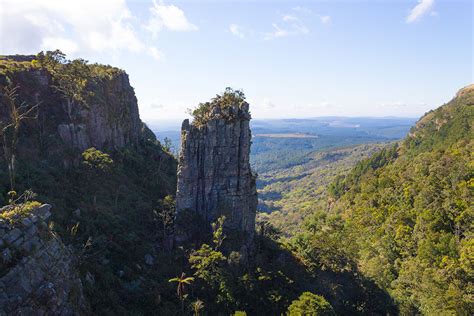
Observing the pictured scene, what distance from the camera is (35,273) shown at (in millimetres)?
24500

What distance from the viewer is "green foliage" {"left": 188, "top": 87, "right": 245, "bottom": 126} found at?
46.3 meters

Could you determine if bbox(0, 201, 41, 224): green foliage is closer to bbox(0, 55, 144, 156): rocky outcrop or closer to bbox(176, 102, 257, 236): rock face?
bbox(176, 102, 257, 236): rock face

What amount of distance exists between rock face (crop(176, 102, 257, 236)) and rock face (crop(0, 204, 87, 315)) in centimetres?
2071

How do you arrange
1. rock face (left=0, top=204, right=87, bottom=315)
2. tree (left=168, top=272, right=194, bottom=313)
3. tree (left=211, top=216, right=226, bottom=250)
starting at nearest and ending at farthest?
rock face (left=0, top=204, right=87, bottom=315) → tree (left=168, top=272, right=194, bottom=313) → tree (left=211, top=216, right=226, bottom=250)

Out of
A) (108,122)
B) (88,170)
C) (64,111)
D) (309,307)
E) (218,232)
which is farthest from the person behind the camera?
(108,122)

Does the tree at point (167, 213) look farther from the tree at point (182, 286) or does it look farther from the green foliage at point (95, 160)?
the tree at point (182, 286)

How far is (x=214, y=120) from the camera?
46125mm

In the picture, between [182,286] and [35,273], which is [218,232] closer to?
[182,286]

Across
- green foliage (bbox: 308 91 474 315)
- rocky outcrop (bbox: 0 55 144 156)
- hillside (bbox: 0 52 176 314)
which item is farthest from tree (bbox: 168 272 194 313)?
rocky outcrop (bbox: 0 55 144 156)

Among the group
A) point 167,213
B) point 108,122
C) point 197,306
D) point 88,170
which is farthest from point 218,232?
point 108,122

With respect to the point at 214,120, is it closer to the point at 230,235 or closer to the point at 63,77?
the point at 230,235

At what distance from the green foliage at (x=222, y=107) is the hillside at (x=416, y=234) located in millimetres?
24003

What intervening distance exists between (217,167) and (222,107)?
794 cm

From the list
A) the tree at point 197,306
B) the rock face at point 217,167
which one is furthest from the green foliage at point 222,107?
the tree at point 197,306
